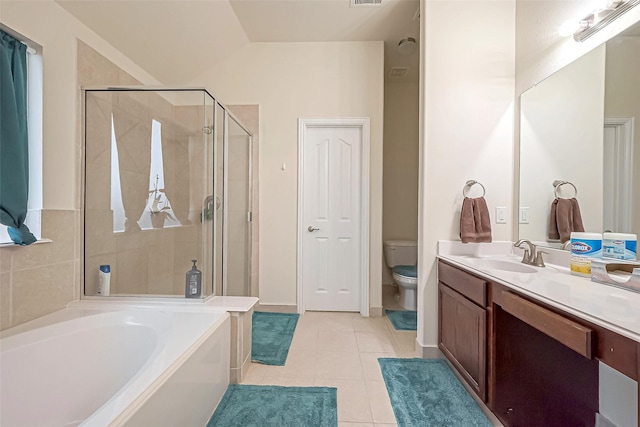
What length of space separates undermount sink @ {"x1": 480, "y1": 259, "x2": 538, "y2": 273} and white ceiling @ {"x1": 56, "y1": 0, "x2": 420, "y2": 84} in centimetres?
221

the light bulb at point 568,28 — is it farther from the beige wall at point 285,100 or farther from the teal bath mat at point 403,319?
the teal bath mat at point 403,319

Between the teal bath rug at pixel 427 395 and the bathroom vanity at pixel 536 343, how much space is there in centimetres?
11

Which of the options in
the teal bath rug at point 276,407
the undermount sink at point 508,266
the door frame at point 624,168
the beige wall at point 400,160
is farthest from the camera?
the beige wall at point 400,160

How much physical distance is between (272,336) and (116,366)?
1.17 meters

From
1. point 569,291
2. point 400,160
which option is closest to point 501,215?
point 569,291

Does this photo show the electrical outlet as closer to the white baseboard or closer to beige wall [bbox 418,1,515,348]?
beige wall [bbox 418,1,515,348]

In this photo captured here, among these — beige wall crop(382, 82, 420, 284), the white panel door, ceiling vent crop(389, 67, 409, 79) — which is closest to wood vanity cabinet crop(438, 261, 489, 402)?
the white panel door

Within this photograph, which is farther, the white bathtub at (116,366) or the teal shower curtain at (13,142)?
the teal shower curtain at (13,142)

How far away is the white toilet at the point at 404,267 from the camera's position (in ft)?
9.35

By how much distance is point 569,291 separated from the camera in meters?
1.08

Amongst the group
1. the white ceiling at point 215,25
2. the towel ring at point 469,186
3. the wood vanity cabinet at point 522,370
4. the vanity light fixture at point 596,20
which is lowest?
the wood vanity cabinet at point 522,370

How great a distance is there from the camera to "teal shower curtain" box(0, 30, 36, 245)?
1301 millimetres

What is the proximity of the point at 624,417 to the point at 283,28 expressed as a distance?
3505mm

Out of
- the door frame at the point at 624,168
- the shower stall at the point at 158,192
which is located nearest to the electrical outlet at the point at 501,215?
the door frame at the point at 624,168
